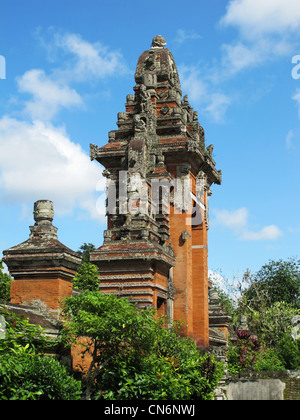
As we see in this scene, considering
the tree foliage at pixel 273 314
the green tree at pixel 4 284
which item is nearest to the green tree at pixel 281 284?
the tree foliage at pixel 273 314

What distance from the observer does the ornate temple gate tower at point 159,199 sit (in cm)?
1483

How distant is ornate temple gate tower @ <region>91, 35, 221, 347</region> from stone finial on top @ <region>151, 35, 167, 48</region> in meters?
0.04

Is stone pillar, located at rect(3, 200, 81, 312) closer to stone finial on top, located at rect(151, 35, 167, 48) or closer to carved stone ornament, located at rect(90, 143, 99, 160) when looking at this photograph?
carved stone ornament, located at rect(90, 143, 99, 160)

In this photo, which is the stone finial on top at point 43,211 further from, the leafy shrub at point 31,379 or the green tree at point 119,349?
the leafy shrub at point 31,379

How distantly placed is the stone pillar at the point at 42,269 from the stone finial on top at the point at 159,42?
1337 cm

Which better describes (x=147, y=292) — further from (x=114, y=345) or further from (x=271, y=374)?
(x=271, y=374)

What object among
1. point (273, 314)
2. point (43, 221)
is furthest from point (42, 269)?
point (273, 314)

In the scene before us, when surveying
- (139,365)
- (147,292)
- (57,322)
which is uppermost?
(147,292)

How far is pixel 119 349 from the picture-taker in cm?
1048

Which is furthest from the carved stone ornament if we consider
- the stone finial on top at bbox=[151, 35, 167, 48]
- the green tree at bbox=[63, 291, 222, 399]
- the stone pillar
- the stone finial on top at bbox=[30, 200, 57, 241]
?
the green tree at bbox=[63, 291, 222, 399]
